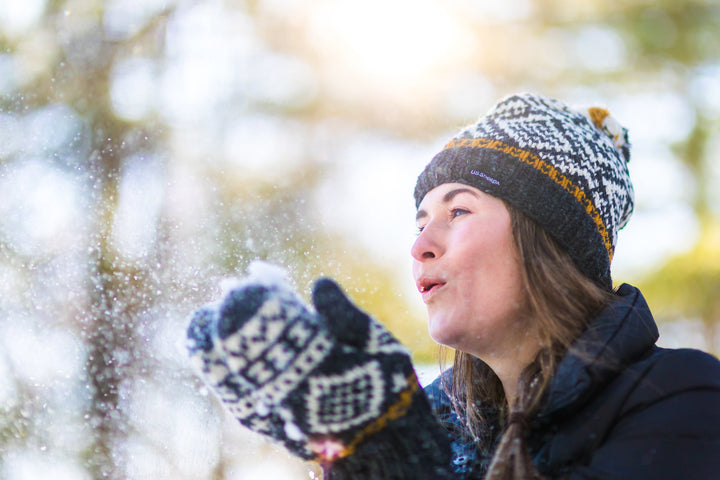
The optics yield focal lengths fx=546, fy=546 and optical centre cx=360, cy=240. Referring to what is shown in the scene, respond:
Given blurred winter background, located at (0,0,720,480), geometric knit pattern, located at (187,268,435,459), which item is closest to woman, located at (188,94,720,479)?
geometric knit pattern, located at (187,268,435,459)

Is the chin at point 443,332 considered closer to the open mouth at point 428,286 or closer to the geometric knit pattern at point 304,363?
the open mouth at point 428,286

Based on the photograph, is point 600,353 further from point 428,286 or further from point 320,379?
point 320,379

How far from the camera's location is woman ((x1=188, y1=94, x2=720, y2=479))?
0.87 m

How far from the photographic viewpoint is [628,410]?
986 millimetres

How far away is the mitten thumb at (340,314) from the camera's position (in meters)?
0.87

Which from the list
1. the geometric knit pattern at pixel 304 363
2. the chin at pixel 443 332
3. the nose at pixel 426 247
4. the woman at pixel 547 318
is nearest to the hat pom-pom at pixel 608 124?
the woman at pixel 547 318

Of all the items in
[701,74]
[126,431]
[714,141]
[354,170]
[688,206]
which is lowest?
[126,431]

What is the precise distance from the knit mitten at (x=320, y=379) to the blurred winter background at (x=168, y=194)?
0.20 meters

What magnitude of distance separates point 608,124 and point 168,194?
1575 mm

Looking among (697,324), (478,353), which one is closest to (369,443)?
(478,353)

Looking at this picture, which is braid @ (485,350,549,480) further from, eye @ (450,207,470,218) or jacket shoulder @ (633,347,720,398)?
eye @ (450,207,470,218)

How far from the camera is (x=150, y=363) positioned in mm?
1843

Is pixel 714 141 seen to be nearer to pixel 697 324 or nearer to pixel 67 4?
pixel 697 324

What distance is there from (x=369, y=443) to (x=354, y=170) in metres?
2.30
